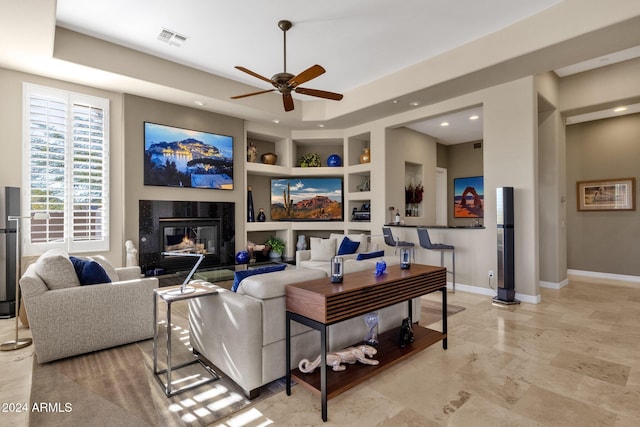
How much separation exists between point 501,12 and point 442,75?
1061 millimetres

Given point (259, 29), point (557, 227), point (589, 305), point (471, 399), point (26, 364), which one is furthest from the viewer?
point (557, 227)

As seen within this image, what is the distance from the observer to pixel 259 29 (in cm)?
404

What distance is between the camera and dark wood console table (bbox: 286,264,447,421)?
6.48ft

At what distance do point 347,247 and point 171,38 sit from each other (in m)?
3.72

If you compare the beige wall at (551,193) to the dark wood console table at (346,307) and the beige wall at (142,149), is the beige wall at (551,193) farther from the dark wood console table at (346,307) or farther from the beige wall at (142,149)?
the beige wall at (142,149)

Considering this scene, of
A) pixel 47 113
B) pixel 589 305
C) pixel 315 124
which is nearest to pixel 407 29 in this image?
pixel 315 124

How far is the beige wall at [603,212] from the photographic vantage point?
583 centimetres

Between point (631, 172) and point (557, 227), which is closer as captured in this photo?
point (557, 227)

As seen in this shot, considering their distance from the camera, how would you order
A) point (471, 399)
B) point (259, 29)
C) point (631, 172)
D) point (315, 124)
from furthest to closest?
1. point (315, 124)
2. point (631, 172)
3. point (259, 29)
4. point (471, 399)

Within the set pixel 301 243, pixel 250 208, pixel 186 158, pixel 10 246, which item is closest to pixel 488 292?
pixel 301 243

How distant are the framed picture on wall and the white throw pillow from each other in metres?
4.97

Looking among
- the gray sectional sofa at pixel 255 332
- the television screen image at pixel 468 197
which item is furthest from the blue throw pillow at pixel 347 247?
the television screen image at pixel 468 197

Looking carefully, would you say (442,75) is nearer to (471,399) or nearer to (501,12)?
(501,12)

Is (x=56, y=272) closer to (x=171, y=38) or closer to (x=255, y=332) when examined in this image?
(x=255, y=332)
